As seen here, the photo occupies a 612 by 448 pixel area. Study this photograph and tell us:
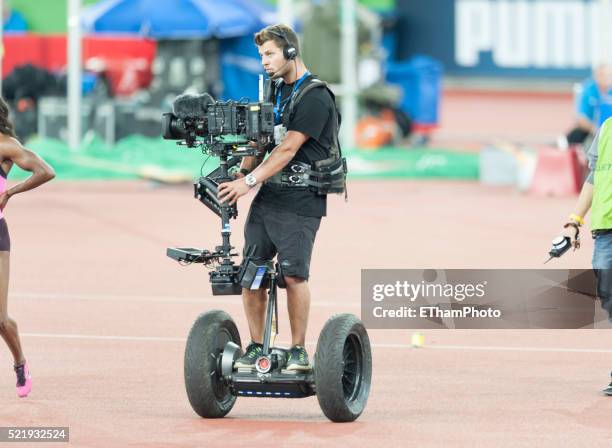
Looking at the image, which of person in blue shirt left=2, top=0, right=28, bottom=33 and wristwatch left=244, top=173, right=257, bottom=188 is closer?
wristwatch left=244, top=173, right=257, bottom=188

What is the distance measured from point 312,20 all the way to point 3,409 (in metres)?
24.6

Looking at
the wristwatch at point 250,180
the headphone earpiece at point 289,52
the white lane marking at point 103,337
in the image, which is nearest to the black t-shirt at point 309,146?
the headphone earpiece at point 289,52

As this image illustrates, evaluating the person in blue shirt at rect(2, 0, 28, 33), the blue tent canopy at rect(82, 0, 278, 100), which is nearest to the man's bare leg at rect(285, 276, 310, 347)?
the blue tent canopy at rect(82, 0, 278, 100)

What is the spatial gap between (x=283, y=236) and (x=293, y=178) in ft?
1.11

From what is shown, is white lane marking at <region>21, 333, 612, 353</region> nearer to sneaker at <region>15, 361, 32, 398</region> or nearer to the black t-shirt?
sneaker at <region>15, 361, 32, 398</region>

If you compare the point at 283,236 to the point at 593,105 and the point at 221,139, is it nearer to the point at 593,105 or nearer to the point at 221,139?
the point at 221,139

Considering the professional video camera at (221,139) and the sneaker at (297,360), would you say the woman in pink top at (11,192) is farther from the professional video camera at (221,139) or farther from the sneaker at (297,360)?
the sneaker at (297,360)

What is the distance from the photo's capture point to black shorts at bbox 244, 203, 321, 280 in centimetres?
905

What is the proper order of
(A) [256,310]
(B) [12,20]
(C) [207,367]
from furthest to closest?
(B) [12,20]
(A) [256,310]
(C) [207,367]

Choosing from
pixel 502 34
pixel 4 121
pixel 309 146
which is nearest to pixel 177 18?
pixel 502 34

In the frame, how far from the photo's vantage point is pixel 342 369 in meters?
8.83

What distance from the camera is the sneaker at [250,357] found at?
9.06 m

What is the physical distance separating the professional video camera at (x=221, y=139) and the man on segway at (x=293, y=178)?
0.55 feet

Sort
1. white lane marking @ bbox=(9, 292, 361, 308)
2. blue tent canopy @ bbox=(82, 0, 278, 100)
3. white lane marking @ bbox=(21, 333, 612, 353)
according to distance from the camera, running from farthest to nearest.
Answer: blue tent canopy @ bbox=(82, 0, 278, 100) → white lane marking @ bbox=(9, 292, 361, 308) → white lane marking @ bbox=(21, 333, 612, 353)
